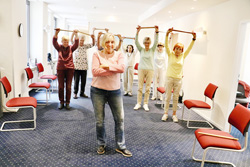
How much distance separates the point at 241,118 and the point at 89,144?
6.70ft

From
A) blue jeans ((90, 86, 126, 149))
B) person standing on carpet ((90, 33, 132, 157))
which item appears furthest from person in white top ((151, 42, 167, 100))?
blue jeans ((90, 86, 126, 149))

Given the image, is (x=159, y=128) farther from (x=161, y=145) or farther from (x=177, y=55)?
(x=177, y=55)

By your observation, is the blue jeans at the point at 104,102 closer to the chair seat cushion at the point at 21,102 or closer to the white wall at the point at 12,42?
the chair seat cushion at the point at 21,102

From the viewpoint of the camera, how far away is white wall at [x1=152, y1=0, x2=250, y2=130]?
12.2ft

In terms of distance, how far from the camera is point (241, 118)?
7.75 feet

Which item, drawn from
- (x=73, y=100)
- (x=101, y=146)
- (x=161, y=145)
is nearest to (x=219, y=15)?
(x=161, y=145)

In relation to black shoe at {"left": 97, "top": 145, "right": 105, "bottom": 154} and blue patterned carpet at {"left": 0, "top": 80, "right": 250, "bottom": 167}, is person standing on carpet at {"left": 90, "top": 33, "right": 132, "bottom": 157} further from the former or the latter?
blue patterned carpet at {"left": 0, "top": 80, "right": 250, "bottom": 167}

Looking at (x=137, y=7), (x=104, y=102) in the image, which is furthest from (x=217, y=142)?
(x=137, y=7)

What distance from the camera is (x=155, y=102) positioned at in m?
5.67

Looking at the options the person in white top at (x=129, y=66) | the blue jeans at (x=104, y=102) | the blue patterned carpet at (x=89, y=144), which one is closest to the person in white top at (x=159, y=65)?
the person in white top at (x=129, y=66)

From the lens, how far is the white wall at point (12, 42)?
3.94 metres

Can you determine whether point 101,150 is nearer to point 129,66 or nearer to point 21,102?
point 21,102

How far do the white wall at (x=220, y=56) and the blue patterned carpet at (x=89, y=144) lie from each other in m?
0.63

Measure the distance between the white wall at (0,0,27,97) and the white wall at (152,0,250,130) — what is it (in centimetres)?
420
